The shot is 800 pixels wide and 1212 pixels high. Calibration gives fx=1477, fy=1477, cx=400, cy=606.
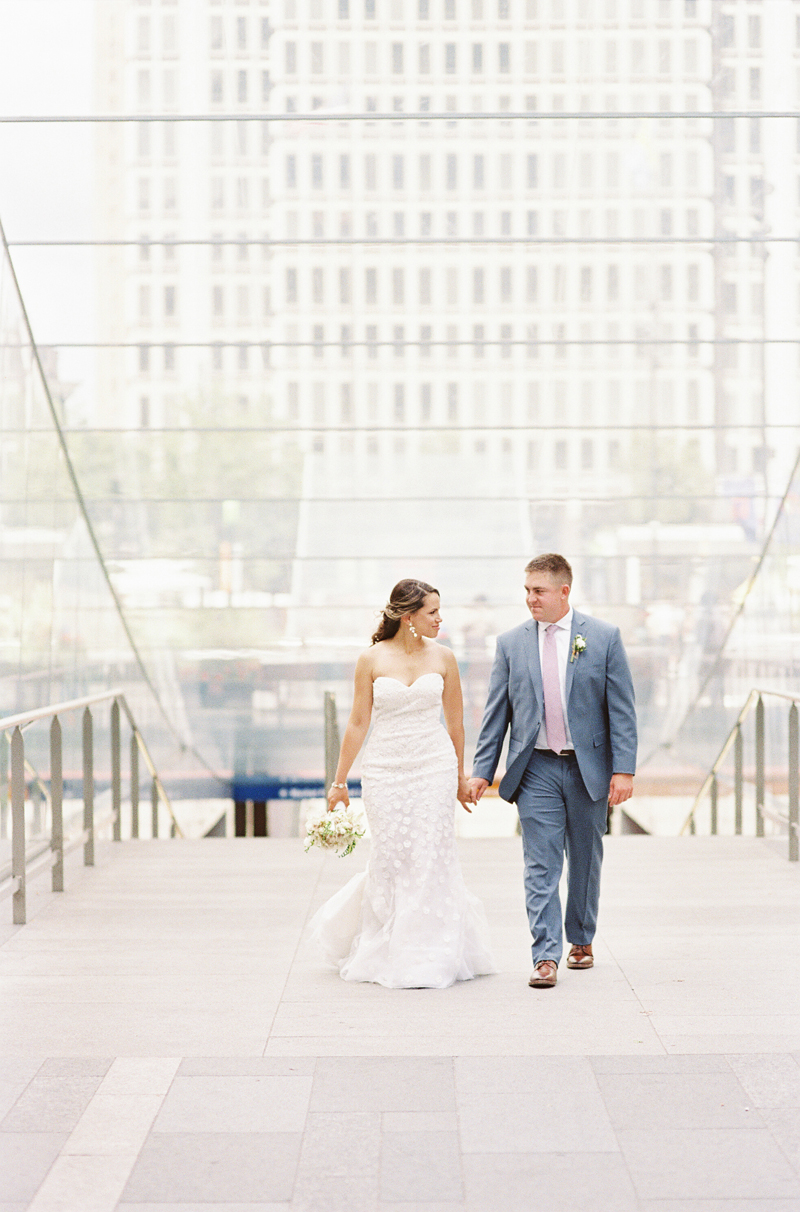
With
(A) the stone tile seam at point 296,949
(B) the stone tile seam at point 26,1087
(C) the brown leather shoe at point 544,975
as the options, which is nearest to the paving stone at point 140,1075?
(B) the stone tile seam at point 26,1087

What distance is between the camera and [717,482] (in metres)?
15.0

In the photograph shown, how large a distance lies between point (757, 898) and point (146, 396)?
9.49m


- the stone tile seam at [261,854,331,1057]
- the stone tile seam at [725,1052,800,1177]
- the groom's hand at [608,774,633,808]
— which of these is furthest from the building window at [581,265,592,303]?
the stone tile seam at [725,1052,800,1177]

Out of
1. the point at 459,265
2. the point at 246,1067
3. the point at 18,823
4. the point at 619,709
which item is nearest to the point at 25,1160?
the point at 246,1067

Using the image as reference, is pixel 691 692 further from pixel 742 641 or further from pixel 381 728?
pixel 381 728

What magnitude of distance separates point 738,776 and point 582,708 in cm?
548

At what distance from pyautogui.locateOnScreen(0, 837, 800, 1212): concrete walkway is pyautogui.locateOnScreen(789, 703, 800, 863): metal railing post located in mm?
1339

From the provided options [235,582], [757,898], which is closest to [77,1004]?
[757,898]

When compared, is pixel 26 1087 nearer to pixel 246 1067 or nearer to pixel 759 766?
pixel 246 1067

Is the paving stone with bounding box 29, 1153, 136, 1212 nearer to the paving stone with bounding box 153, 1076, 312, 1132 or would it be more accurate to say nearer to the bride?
the paving stone with bounding box 153, 1076, 312, 1132

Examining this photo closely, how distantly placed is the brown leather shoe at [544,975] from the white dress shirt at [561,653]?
712 mm

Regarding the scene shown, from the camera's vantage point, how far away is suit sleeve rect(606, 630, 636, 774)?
4.94 m

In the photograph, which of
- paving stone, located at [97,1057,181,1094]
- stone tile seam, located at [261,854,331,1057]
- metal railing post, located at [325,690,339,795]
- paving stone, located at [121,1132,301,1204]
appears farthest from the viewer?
metal railing post, located at [325,690,339,795]

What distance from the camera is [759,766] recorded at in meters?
8.70
